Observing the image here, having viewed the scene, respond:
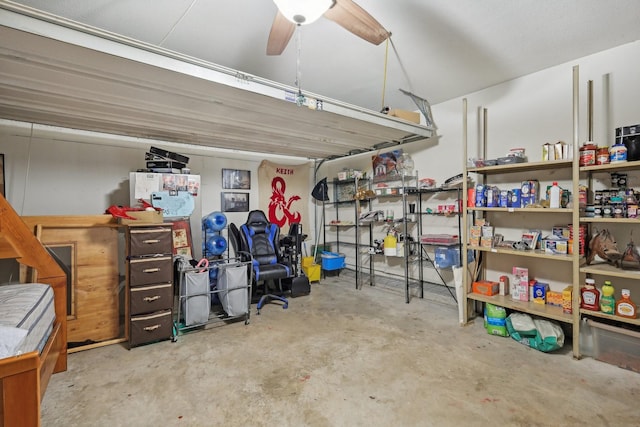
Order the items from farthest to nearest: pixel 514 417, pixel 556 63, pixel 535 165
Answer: pixel 556 63 → pixel 535 165 → pixel 514 417

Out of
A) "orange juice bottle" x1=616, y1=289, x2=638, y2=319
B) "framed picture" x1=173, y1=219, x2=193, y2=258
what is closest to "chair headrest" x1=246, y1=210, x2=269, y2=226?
"framed picture" x1=173, y1=219, x2=193, y2=258

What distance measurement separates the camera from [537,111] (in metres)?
2.96

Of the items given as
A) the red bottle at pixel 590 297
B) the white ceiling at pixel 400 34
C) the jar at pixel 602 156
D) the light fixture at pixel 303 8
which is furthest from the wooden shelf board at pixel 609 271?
the light fixture at pixel 303 8

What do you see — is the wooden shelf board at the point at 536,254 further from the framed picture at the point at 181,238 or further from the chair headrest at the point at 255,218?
the framed picture at the point at 181,238

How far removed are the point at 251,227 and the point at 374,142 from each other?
2164 millimetres

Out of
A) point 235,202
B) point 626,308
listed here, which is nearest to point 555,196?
point 626,308

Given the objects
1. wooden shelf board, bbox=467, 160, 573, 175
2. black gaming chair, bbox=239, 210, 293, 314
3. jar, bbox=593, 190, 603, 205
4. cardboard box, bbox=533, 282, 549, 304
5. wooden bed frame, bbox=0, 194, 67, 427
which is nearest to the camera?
wooden bed frame, bbox=0, 194, 67, 427

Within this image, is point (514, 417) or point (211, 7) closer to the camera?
point (514, 417)

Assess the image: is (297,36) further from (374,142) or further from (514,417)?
(514,417)

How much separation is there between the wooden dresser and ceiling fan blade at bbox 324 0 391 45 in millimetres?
2304

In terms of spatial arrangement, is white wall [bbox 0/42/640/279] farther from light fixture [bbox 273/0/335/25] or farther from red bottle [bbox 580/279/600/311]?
light fixture [bbox 273/0/335/25]

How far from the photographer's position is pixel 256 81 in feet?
7.22

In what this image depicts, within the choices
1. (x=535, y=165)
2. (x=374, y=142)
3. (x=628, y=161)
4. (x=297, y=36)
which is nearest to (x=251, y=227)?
(x=374, y=142)

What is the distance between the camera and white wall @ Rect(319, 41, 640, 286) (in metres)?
2.49
